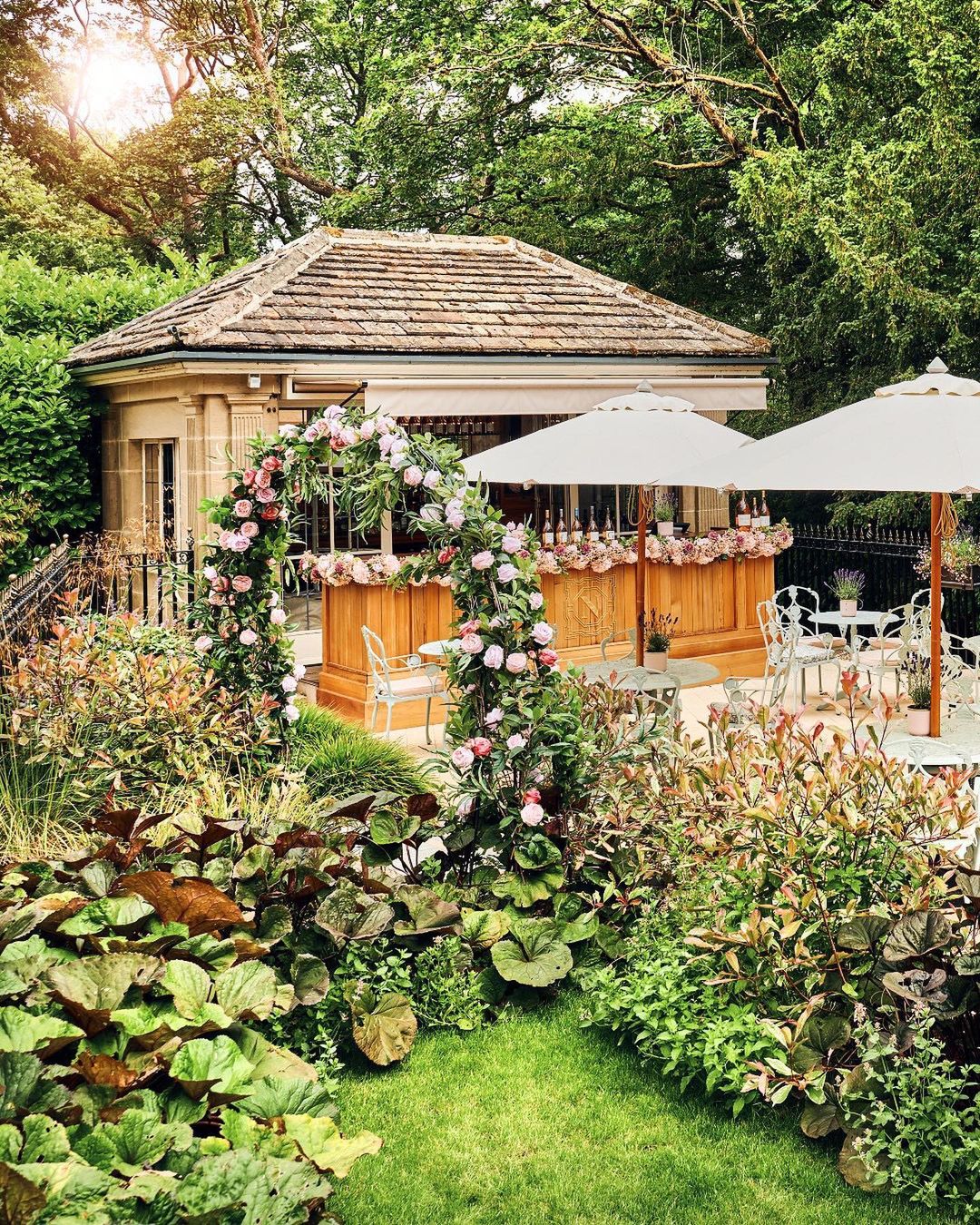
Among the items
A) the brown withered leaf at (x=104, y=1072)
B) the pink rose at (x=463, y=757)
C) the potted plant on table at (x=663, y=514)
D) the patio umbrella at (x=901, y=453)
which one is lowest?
the brown withered leaf at (x=104, y=1072)

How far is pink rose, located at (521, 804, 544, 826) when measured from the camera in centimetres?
610

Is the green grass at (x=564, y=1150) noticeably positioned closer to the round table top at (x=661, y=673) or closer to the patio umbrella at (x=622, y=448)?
the round table top at (x=661, y=673)

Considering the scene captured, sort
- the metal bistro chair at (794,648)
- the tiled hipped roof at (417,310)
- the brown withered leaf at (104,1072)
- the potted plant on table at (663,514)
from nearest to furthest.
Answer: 1. the brown withered leaf at (104,1072)
2. the metal bistro chair at (794,648)
3. the tiled hipped roof at (417,310)
4. the potted plant on table at (663,514)

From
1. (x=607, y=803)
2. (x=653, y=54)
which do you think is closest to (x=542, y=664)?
(x=607, y=803)

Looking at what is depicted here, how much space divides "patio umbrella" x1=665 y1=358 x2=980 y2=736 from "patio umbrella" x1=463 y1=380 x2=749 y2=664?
143cm

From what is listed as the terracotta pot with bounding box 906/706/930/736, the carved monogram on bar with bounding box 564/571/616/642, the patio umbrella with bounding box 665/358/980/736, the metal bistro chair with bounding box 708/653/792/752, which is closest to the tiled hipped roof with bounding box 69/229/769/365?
the carved monogram on bar with bounding box 564/571/616/642

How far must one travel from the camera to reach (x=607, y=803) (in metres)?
6.40

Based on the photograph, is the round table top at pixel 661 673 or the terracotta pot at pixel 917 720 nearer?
the terracotta pot at pixel 917 720

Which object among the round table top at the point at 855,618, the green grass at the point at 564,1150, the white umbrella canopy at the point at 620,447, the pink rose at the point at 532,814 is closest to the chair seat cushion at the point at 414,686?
the white umbrella canopy at the point at 620,447

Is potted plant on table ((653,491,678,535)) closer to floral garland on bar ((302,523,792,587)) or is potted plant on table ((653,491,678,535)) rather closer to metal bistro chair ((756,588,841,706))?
floral garland on bar ((302,523,792,587))

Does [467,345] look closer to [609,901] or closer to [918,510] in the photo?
[918,510]

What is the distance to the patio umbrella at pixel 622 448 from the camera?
9.93 meters

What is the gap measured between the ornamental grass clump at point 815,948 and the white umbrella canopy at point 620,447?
450cm

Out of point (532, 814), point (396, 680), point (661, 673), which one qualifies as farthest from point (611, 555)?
point (532, 814)
